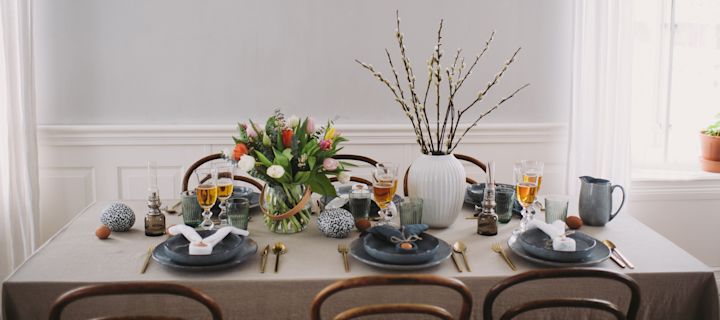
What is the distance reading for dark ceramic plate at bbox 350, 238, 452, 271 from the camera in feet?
6.02

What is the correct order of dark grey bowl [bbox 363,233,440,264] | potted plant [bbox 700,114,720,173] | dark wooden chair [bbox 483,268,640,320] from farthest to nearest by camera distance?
potted plant [bbox 700,114,720,173]
dark grey bowl [bbox 363,233,440,264]
dark wooden chair [bbox 483,268,640,320]

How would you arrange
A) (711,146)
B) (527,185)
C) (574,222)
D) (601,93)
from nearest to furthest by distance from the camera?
(527,185), (574,222), (601,93), (711,146)

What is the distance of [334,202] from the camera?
241 centimetres

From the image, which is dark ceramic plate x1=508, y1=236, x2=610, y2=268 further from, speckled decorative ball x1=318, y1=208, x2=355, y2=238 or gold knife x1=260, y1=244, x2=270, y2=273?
gold knife x1=260, y1=244, x2=270, y2=273

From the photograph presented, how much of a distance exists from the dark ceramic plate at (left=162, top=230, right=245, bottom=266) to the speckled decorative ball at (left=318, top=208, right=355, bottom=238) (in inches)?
9.9

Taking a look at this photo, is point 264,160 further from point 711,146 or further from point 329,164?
point 711,146

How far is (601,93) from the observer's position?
3.38 meters

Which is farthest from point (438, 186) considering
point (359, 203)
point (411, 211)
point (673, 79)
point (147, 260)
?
point (673, 79)

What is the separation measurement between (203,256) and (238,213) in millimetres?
345

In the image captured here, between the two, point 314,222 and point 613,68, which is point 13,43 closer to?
point 314,222

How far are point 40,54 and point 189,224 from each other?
5.33 ft

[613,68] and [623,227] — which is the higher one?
[613,68]

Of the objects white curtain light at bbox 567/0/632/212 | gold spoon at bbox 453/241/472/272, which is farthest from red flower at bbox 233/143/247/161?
white curtain light at bbox 567/0/632/212

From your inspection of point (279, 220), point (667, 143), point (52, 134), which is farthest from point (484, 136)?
point (52, 134)
